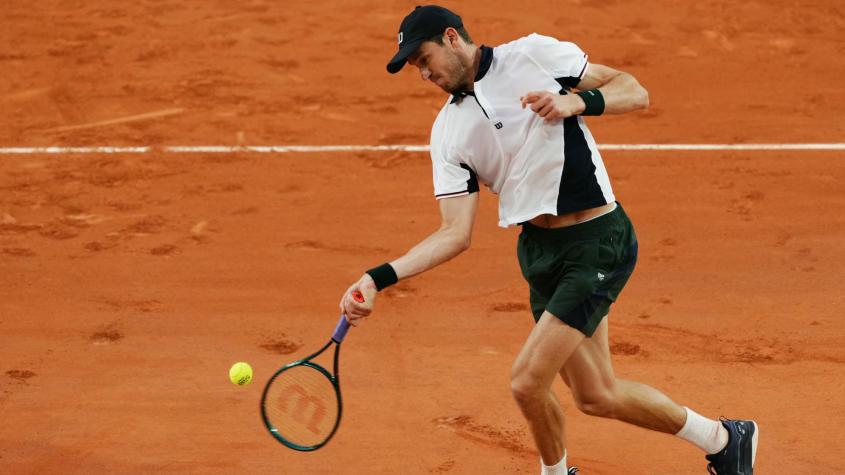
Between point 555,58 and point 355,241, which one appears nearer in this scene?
point 555,58

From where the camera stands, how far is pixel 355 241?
8891 mm

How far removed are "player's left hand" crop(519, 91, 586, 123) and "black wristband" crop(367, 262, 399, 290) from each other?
2.92 ft

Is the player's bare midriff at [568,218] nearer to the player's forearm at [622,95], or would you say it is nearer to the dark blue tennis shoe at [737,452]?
the player's forearm at [622,95]

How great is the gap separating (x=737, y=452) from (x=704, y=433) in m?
0.22

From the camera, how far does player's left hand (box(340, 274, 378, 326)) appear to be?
4.91 m

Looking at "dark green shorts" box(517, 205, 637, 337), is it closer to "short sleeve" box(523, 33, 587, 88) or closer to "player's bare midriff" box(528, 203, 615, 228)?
"player's bare midriff" box(528, 203, 615, 228)

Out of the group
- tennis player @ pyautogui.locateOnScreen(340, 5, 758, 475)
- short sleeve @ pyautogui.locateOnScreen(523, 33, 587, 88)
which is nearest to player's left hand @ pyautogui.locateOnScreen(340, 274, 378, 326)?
tennis player @ pyautogui.locateOnScreen(340, 5, 758, 475)

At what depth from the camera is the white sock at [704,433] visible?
18.1ft

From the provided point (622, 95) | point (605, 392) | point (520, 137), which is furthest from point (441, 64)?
point (605, 392)

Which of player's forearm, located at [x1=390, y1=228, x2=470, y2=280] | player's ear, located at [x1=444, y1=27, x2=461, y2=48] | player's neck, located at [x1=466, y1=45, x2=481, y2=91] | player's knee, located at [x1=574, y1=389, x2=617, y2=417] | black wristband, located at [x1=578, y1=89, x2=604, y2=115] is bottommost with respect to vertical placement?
player's knee, located at [x1=574, y1=389, x2=617, y2=417]

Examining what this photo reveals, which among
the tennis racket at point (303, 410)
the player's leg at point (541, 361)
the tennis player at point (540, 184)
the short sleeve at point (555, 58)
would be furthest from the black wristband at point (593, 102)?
the tennis racket at point (303, 410)

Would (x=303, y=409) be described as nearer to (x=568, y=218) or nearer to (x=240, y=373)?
(x=240, y=373)

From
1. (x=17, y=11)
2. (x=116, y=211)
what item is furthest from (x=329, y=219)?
(x=17, y=11)

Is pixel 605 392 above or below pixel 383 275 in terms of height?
below
